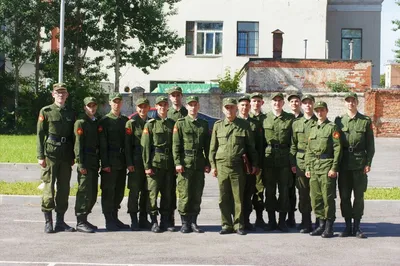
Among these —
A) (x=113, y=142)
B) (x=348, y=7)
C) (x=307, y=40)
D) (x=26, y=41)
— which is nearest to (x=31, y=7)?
(x=26, y=41)

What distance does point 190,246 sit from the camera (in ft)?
36.9

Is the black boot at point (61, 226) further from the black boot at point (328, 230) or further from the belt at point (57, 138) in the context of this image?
the black boot at point (328, 230)

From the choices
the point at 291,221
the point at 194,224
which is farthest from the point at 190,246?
the point at 291,221

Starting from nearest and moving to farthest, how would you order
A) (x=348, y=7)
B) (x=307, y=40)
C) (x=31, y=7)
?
(x=31, y=7) → (x=307, y=40) → (x=348, y=7)

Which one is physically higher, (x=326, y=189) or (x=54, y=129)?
(x=54, y=129)

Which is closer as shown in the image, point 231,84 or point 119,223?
point 119,223

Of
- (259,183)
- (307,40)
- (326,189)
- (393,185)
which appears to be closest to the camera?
(326,189)

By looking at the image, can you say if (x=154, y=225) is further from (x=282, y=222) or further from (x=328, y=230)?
(x=328, y=230)

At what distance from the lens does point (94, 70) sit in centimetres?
4103

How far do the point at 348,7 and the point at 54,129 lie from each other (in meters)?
41.3

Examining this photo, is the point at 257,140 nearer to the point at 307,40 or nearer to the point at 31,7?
the point at 31,7

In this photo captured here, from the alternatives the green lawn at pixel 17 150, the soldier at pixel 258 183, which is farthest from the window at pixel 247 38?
the soldier at pixel 258 183

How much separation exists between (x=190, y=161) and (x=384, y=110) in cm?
2603

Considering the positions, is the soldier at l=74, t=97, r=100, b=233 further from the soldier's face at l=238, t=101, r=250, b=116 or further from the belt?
the soldier's face at l=238, t=101, r=250, b=116
